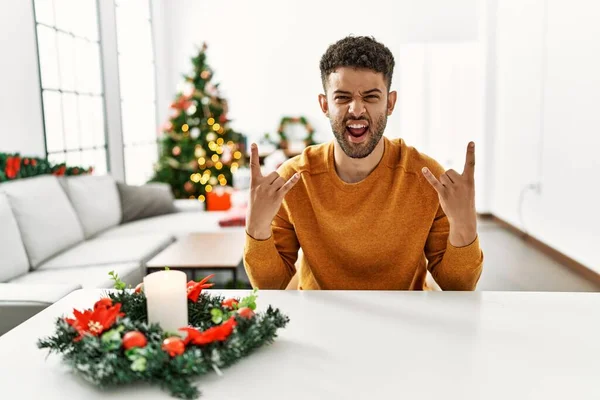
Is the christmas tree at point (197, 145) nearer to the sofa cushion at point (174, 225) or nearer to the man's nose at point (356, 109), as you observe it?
the sofa cushion at point (174, 225)

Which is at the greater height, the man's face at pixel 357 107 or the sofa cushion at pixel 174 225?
the man's face at pixel 357 107

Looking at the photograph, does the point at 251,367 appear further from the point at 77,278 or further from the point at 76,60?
the point at 76,60

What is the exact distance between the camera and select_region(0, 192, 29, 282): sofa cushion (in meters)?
2.77

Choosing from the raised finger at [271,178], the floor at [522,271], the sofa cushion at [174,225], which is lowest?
the floor at [522,271]

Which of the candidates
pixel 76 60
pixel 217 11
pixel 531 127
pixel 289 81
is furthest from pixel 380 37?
pixel 76 60

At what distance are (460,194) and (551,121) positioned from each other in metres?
3.77

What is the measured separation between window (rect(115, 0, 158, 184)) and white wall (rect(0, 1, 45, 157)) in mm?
1930

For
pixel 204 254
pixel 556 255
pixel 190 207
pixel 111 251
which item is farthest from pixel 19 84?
pixel 556 255

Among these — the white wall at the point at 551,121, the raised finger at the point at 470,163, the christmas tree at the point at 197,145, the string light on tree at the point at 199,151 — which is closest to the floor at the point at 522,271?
the white wall at the point at 551,121

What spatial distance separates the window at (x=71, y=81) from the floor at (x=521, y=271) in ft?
6.63

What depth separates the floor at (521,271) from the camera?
3820 millimetres

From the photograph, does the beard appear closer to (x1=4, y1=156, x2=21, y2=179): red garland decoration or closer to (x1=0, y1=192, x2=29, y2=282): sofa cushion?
(x1=0, y1=192, x2=29, y2=282): sofa cushion

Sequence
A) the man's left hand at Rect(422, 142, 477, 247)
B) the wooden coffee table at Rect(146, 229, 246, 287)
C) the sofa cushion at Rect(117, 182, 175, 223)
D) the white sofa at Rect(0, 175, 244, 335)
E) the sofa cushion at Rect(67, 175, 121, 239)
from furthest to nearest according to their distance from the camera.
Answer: the sofa cushion at Rect(117, 182, 175, 223) < the sofa cushion at Rect(67, 175, 121, 239) < the wooden coffee table at Rect(146, 229, 246, 287) < the white sofa at Rect(0, 175, 244, 335) < the man's left hand at Rect(422, 142, 477, 247)

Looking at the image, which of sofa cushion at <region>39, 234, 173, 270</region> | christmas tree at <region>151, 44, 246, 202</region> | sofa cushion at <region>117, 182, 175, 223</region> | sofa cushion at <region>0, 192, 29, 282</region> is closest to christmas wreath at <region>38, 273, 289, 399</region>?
sofa cushion at <region>0, 192, 29, 282</region>
